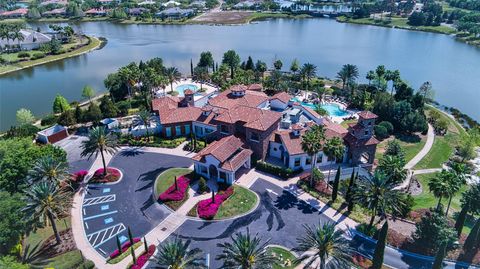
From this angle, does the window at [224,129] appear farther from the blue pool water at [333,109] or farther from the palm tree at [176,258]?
the palm tree at [176,258]

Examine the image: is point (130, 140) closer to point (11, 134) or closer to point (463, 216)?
point (11, 134)

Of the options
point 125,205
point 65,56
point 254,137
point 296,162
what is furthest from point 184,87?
point 65,56

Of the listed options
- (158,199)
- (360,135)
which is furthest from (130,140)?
(360,135)

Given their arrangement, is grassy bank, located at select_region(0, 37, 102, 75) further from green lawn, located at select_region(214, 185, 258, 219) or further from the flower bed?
green lawn, located at select_region(214, 185, 258, 219)

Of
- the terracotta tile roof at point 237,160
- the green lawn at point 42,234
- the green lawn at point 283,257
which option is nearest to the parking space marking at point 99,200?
the green lawn at point 42,234

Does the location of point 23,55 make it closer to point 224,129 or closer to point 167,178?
point 224,129

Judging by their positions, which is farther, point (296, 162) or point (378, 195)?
point (296, 162)
